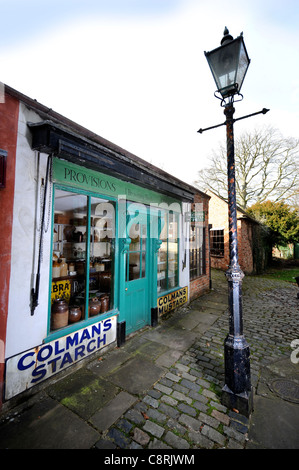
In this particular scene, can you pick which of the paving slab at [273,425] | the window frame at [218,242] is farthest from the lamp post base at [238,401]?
the window frame at [218,242]

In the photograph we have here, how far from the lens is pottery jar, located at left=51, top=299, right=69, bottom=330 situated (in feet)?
10.5

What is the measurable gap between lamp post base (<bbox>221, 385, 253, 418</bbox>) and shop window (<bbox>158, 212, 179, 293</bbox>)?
3.06m

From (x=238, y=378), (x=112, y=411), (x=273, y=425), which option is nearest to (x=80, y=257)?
(x=112, y=411)

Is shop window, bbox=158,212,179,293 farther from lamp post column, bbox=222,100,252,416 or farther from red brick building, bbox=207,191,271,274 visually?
red brick building, bbox=207,191,271,274

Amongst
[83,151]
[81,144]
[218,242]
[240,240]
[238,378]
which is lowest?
[238,378]

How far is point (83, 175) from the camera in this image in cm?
346

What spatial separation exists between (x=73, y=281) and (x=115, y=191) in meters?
1.86

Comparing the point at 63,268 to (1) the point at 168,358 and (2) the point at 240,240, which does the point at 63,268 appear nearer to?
(1) the point at 168,358

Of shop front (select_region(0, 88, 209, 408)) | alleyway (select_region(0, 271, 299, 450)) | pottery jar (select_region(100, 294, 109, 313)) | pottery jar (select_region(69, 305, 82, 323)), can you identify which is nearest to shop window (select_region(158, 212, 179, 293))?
shop front (select_region(0, 88, 209, 408))

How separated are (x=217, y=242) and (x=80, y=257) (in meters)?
12.9

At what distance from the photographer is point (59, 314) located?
10.6 feet

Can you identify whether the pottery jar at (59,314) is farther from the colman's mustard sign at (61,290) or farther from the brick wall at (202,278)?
the brick wall at (202,278)

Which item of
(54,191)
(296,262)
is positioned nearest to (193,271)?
(54,191)
